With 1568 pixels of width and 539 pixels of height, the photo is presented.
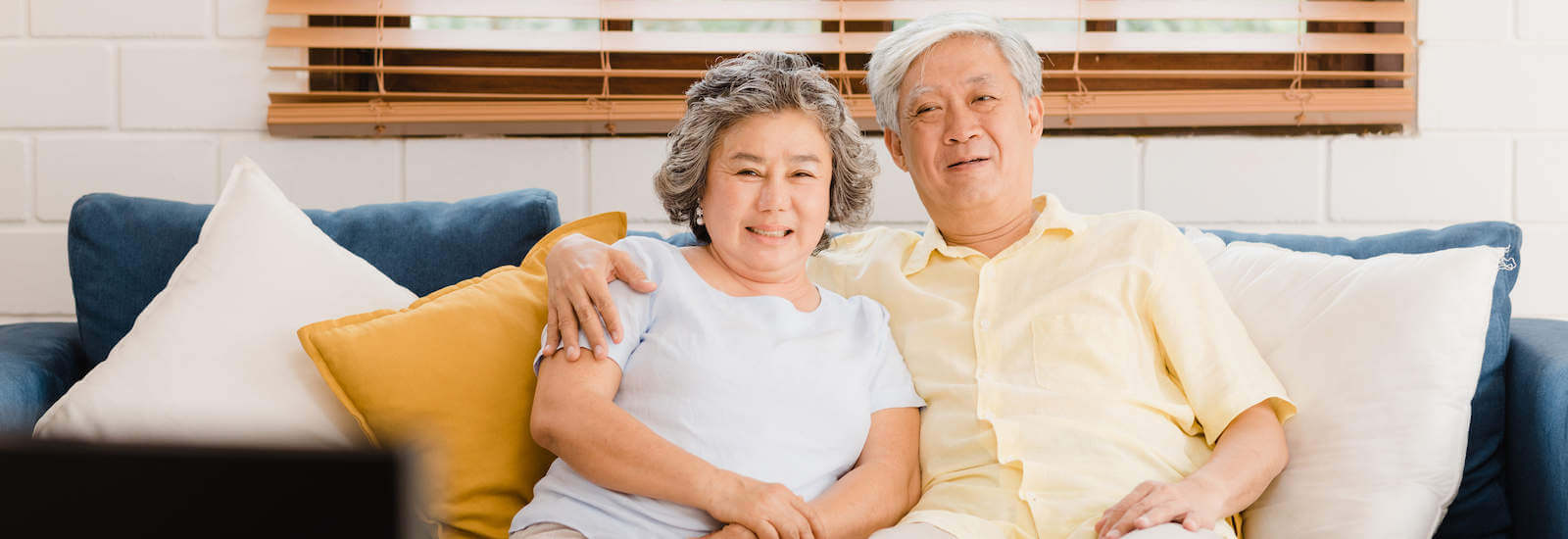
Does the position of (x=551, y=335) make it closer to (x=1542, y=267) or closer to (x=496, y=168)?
(x=496, y=168)

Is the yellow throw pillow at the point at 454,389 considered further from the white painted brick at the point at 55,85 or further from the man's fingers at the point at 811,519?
the white painted brick at the point at 55,85

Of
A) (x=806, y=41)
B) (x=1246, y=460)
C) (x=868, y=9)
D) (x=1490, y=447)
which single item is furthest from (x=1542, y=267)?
(x=806, y=41)

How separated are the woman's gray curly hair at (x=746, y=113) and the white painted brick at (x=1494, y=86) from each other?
54.2 inches

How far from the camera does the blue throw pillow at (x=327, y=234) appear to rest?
1.65 metres

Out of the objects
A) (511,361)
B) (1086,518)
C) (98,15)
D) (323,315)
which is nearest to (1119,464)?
(1086,518)

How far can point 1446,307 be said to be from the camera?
138cm

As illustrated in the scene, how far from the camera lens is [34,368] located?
5.00 feet

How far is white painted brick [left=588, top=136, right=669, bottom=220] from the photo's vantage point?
2094 millimetres

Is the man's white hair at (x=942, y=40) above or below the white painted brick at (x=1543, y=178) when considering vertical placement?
above

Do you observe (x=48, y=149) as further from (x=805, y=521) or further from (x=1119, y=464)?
(x=1119, y=464)

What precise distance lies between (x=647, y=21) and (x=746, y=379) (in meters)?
1.15

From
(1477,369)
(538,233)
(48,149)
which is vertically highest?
(48,149)

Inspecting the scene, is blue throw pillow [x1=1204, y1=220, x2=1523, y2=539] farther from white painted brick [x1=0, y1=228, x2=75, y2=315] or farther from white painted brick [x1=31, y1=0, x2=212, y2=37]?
white painted brick [x1=0, y1=228, x2=75, y2=315]

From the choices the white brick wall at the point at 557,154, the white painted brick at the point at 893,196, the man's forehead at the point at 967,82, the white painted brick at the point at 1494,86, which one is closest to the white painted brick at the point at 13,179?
the white brick wall at the point at 557,154
